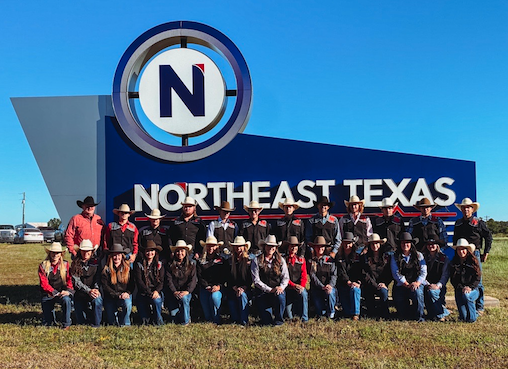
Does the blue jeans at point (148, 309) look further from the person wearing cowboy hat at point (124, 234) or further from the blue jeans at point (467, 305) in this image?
the blue jeans at point (467, 305)

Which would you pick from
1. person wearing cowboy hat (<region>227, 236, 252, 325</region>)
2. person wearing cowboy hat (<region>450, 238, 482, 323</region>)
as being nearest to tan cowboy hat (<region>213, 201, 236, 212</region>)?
person wearing cowboy hat (<region>227, 236, 252, 325</region>)

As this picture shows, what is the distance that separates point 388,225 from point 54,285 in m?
5.88

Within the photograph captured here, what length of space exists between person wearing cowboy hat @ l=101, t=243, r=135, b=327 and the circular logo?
9.04ft

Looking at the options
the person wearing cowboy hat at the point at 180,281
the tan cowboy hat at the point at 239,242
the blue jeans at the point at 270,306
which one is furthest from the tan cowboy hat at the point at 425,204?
the person wearing cowboy hat at the point at 180,281

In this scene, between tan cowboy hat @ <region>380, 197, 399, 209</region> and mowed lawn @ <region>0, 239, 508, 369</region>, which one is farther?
tan cowboy hat @ <region>380, 197, 399, 209</region>

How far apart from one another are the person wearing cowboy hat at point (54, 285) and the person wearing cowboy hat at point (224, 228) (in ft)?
8.29

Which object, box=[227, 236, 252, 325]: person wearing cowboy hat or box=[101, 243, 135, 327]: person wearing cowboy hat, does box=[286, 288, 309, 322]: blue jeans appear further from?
box=[101, 243, 135, 327]: person wearing cowboy hat

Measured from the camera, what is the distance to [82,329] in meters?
7.77

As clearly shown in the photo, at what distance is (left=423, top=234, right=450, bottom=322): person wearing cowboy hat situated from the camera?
8.13 metres

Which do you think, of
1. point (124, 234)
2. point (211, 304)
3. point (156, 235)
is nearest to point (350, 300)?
point (211, 304)

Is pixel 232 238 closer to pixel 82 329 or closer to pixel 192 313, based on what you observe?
pixel 192 313

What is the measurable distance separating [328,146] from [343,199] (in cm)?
111

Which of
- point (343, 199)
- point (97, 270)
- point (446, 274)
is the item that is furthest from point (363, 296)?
point (97, 270)

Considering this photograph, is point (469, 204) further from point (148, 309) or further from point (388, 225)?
point (148, 309)
